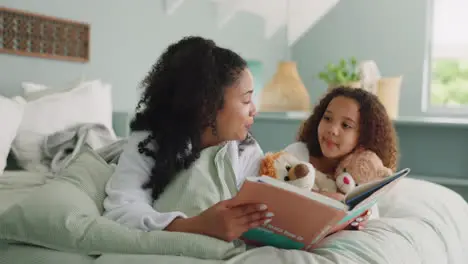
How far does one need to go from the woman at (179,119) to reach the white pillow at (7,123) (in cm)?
74

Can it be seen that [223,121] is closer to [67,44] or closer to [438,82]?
[67,44]

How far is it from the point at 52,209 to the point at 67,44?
1.71m

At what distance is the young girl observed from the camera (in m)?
1.59

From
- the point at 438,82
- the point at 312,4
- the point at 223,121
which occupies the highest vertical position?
A: the point at 312,4

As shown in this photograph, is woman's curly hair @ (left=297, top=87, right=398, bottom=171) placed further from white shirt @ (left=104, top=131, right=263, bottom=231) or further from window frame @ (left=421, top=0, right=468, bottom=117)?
window frame @ (left=421, top=0, right=468, bottom=117)

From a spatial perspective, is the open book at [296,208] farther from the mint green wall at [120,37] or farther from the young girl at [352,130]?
the mint green wall at [120,37]

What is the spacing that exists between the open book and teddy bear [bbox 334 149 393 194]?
0.40 meters

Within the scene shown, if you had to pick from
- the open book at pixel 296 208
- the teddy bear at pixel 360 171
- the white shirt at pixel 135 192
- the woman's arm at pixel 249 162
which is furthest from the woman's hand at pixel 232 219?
the teddy bear at pixel 360 171

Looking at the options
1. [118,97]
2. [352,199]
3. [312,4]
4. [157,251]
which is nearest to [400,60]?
[312,4]

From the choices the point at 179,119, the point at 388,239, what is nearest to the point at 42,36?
the point at 179,119

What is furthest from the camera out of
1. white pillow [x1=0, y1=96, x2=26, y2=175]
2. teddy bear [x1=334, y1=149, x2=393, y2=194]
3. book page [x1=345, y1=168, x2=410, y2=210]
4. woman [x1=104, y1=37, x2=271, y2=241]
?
white pillow [x1=0, y1=96, x2=26, y2=175]

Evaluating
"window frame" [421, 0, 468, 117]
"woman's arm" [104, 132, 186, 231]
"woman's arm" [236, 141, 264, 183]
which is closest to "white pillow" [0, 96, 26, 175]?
"woman's arm" [104, 132, 186, 231]

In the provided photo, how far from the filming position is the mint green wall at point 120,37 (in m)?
2.49

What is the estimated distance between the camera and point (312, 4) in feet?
12.5
